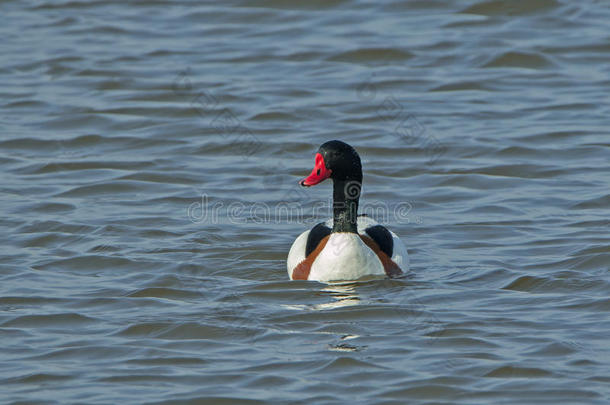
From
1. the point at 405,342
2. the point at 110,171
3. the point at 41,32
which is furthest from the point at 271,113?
the point at 405,342

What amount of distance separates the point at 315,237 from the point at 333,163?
79 centimetres

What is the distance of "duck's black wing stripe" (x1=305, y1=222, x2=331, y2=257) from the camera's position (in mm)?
9844

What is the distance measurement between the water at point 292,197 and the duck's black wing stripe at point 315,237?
39 centimetres

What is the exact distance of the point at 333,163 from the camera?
9555mm

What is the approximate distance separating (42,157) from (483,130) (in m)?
5.30

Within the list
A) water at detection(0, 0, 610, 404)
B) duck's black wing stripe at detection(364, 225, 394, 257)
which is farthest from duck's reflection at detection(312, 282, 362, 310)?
duck's black wing stripe at detection(364, 225, 394, 257)

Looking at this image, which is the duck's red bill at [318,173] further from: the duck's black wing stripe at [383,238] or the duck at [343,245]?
the duck's black wing stripe at [383,238]

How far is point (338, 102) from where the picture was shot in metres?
15.3

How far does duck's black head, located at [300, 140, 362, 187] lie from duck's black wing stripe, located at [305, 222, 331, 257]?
602 millimetres

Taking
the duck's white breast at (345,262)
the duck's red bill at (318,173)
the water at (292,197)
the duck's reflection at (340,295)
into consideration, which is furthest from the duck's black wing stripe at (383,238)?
the duck's red bill at (318,173)

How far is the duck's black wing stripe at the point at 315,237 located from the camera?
388 inches

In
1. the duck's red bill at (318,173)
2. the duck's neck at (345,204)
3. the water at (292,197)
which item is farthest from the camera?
the duck's neck at (345,204)

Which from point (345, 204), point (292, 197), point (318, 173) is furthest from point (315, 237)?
point (292, 197)

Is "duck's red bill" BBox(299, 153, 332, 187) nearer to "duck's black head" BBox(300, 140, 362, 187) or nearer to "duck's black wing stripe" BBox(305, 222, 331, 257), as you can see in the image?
"duck's black head" BBox(300, 140, 362, 187)
